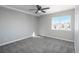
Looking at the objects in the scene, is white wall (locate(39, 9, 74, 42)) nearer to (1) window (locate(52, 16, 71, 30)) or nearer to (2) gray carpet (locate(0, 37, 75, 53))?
(1) window (locate(52, 16, 71, 30))

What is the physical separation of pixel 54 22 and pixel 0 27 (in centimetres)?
399

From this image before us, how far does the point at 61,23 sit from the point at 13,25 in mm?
3555

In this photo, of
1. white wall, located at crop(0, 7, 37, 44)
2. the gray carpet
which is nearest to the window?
the gray carpet

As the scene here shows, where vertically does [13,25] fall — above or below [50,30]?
above

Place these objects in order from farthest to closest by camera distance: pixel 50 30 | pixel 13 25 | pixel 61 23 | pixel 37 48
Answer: pixel 50 30
pixel 61 23
pixel 13 25
pixel 37 48

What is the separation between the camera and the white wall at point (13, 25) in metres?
3.35

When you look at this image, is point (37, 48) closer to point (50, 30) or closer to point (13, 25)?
point (13, 25)

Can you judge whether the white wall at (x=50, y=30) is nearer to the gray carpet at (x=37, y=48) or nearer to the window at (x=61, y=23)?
the window at (x=61, y=23)

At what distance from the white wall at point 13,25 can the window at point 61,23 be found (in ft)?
7.04

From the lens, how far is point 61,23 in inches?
185

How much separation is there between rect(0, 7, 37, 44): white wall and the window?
2146 millimetres

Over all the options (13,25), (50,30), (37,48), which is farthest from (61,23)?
(13,25)
